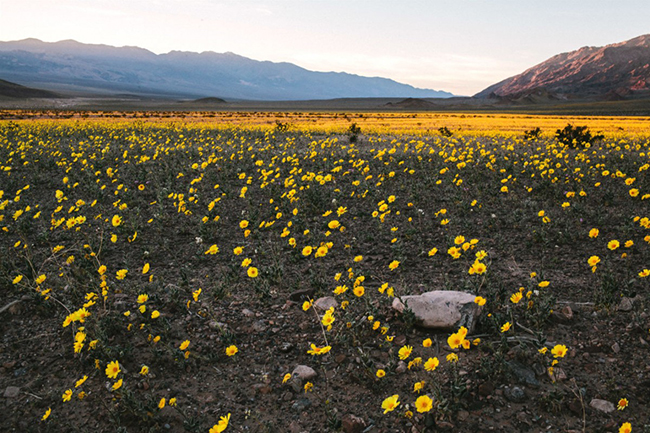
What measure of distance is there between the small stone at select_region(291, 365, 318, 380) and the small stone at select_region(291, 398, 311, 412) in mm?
240

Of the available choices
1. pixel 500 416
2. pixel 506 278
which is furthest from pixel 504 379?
pixel 506 278

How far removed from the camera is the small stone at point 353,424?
2895 mm

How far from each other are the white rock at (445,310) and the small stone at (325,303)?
29.8 inches

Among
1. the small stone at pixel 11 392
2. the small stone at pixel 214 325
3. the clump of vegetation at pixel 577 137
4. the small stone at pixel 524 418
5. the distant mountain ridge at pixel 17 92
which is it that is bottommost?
the small stone at pixel 11 392

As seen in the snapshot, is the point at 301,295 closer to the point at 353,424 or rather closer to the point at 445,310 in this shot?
the point at 445,310

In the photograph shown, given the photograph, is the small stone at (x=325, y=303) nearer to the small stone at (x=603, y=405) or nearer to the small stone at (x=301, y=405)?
the small stone at (x=301, y=405)

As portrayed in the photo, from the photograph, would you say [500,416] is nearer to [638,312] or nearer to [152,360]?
[638,312]

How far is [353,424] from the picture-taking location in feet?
9.50

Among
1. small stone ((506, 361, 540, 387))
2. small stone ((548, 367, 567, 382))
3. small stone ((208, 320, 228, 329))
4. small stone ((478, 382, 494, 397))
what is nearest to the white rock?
small stone ((506, 361, 540, 387))

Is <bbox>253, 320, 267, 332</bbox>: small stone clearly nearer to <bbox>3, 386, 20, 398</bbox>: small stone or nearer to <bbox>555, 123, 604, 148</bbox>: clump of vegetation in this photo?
<bbox>3, 386, 20, 398</bbox>: small stone

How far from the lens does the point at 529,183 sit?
9.38 meters

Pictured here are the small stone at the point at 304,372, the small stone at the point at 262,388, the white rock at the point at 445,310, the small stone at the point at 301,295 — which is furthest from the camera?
the small stone at the point at 301,295

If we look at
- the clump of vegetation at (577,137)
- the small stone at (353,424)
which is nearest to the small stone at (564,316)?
the small stone at (353,424)

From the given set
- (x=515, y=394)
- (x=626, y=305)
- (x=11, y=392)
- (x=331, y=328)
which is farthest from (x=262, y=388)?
(x=626, y=305)
